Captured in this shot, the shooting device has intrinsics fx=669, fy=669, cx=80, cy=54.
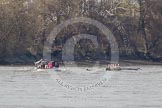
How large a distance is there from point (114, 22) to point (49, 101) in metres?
60.9

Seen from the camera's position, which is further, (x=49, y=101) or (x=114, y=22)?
(x=114, y=22)

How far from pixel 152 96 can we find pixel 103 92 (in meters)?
3.51

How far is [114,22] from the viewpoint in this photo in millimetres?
91562

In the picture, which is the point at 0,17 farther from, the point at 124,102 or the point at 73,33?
the point at 124,102

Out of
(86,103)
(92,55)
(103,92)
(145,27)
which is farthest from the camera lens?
(145,27)

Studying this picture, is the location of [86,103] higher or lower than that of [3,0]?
lower

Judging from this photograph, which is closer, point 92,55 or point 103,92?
point 103,92

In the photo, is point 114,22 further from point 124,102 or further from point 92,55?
point 124,102

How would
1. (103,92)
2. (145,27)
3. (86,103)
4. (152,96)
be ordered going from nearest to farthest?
(86,103)
(152,96)
(103,92)
(145,27)

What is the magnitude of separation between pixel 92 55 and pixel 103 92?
50.1 meters

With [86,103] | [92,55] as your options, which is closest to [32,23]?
[92,55]

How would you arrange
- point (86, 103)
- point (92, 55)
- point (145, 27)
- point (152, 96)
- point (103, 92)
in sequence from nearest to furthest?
point (86, 103) < point (152, 96) < point (103, 92) < point (92, 55) < point (145, 27)

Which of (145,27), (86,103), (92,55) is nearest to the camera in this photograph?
(86,103)

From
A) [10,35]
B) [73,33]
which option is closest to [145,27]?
[73,33]
